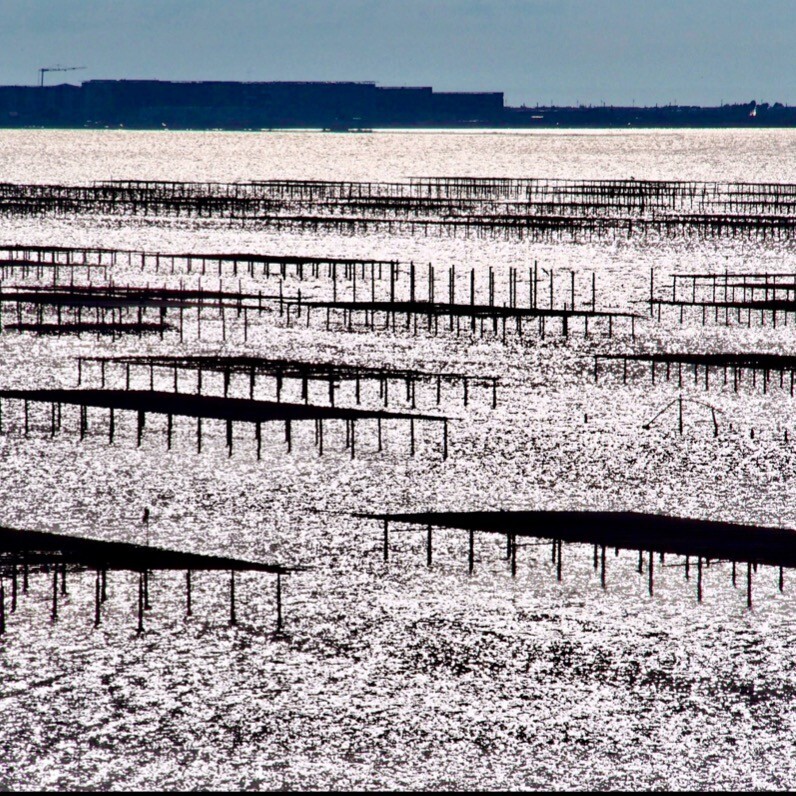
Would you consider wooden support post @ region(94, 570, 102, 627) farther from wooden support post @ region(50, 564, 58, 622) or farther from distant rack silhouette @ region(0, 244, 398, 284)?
distant rack silhouette @ region(0, 244, 398, 284)

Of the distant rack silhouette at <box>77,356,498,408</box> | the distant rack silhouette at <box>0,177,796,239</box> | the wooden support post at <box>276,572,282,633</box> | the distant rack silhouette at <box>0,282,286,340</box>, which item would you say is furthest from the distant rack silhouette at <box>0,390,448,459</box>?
the distant rack silhouette at <box>0,177,796,239</box>

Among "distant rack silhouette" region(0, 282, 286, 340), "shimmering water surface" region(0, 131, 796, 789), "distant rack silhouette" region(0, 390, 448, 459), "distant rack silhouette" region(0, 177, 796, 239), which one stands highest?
"distant rack silhouette" region(0, 177, 796, 239)

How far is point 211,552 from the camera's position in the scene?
3969 cm

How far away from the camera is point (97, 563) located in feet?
121

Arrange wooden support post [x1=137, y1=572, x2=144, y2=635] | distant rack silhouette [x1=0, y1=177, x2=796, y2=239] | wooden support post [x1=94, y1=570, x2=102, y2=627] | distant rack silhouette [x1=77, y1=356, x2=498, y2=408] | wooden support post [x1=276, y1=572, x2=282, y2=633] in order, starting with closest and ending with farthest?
wooden support post [x1=137, y1=572, x2=144, y2=635]
wooden support post [x1=94, y1=570, x2=102, y2=627]
wooden support post [x1=276, y1=572, x2=282, y2=633]
distant rack silhouette [x1=77, y1=356, x2=498, y2=408]
distant rack silhouette [x1=0, y1=177, x2=796, y2=239]

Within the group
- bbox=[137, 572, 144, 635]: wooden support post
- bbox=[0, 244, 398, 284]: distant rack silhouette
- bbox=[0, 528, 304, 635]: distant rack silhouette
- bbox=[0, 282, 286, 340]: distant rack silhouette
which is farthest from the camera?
bbox=[0, 244, 398, 284]: distant rack silhouette

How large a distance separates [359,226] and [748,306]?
74297 millimetres

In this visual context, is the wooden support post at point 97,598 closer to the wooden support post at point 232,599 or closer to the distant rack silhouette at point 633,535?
the wooden support post at point 232,599

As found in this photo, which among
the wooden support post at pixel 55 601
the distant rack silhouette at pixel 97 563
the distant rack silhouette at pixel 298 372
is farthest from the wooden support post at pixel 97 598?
the distant rack silhouette at pixel 298 372

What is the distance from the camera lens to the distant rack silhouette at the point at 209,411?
52.2 meters

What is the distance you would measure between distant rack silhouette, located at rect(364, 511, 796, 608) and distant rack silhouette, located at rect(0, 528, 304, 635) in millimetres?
4455

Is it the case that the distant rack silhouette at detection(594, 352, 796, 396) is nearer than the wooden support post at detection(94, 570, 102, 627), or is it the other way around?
the wooden support post at detection(94, 570, 102, 627)

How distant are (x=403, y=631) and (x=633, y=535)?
675cm

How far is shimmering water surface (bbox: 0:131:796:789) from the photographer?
28.8 m
